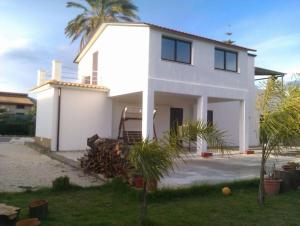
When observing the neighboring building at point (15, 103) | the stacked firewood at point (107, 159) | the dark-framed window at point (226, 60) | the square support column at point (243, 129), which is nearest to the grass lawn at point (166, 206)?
the stacked firewood at point (107, 159)

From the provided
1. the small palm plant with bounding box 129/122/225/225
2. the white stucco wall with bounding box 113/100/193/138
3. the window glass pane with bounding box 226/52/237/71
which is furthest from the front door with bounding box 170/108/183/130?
the small palm plant with bounding box 129/122/225/225

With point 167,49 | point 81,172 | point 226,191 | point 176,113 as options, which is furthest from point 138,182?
point 176,113

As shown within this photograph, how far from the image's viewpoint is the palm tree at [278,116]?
7652 mm

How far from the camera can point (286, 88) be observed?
8.07 metres

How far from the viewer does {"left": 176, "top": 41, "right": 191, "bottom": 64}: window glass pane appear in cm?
1631

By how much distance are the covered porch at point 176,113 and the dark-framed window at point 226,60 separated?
5.28 ft

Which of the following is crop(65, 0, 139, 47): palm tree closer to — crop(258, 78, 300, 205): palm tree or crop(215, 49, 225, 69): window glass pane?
crop(215, 49, 225, 69): window glass pane

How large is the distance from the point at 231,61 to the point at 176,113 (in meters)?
5.41

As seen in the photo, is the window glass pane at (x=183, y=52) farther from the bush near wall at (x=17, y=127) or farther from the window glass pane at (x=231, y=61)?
the bush near wall at (x=17, y=127)

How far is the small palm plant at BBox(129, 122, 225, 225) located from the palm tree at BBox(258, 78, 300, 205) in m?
1.56

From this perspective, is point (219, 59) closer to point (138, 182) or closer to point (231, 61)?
point (231, 61)

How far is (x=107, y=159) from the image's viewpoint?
35.1 ft

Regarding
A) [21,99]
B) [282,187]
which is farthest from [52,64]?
[21,99]

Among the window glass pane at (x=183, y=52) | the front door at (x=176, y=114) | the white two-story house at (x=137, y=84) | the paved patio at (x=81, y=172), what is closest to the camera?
the paved patio at (x=81, y=172)
